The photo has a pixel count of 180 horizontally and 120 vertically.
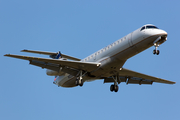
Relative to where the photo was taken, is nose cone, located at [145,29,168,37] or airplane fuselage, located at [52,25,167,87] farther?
airplane fuselage, located at [52,25,167,87]

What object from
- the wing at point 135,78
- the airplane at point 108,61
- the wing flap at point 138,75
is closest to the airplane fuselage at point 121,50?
the airplane at point 108,61

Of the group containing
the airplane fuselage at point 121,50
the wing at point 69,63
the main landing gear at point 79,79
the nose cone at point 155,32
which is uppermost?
the nose cone at point 155,32

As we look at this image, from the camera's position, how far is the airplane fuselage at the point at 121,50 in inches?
1072

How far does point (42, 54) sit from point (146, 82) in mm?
13220

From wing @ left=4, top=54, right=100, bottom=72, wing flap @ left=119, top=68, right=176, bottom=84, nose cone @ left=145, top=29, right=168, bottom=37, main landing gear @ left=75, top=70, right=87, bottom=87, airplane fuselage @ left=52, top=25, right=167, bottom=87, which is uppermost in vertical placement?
nose cone @ left=145, top=29, right=168, bottom=37

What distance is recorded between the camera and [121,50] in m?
28.4

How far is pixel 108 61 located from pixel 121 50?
1756 mm

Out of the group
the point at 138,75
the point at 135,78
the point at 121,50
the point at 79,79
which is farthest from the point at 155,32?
the point at 135,78

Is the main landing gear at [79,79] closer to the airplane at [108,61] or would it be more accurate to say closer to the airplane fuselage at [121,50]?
the airplane at [108,61]

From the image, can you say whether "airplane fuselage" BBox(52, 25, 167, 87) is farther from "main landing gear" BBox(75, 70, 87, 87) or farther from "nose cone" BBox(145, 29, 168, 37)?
"main landing gear" BBox(75, 70, 87, 87)

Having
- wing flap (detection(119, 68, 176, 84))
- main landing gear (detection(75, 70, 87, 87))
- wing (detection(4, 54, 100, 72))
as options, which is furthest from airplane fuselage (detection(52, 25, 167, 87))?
wing flap (detection(119, 68, 176, 84))

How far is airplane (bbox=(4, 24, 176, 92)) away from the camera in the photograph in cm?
2742

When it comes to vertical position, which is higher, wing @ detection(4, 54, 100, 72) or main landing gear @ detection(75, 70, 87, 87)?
wing @ detection(4, 54, 100, 72)

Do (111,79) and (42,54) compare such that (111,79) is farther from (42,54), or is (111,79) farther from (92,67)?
(42,54)
